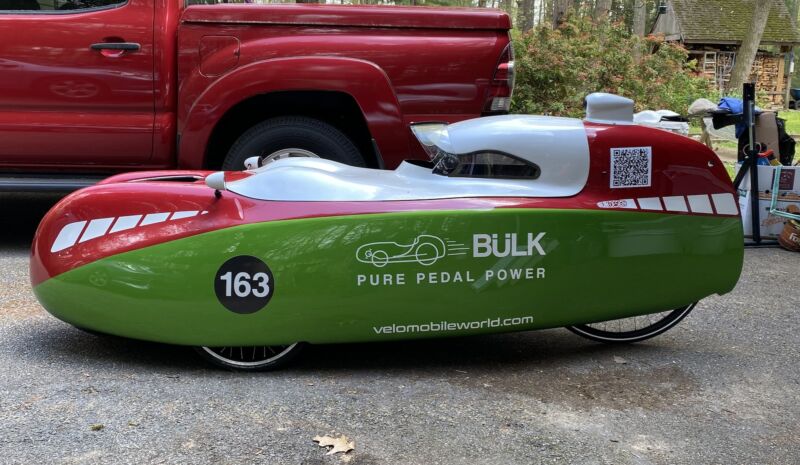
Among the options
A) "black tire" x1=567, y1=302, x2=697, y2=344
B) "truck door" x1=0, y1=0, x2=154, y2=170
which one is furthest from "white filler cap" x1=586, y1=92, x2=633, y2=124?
"truck door" x1=0, y1=0, x2=154, y2=170

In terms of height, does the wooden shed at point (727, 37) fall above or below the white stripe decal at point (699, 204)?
above

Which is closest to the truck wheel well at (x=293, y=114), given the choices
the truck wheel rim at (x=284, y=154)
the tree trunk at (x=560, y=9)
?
the truck wheel rim at (x=284, y=154)

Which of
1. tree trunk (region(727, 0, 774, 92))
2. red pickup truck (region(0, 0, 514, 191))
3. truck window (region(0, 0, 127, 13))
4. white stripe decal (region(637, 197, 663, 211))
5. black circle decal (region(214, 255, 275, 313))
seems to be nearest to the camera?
black circle decal (region(214, 255, 275, 313))

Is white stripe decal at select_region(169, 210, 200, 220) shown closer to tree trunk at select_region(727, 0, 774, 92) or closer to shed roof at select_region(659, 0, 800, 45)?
tree trunk at select_region(727, 0, 774, 92)

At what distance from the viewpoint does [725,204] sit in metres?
3.54

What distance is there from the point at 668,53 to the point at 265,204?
1243 cm

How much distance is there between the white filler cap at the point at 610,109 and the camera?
357cm

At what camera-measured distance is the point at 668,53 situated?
13.9 meters

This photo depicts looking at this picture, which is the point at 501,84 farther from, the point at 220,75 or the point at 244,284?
the point at 244,284

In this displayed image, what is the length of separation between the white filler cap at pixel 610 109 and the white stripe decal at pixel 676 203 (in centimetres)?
43

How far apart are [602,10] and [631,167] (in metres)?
11.9

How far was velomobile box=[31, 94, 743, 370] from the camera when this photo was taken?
317 centimetres

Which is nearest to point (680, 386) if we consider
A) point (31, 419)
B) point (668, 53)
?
point (31, 419)

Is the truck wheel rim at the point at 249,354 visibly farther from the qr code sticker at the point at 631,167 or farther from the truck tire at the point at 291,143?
the truck tire at the point at 291,143
